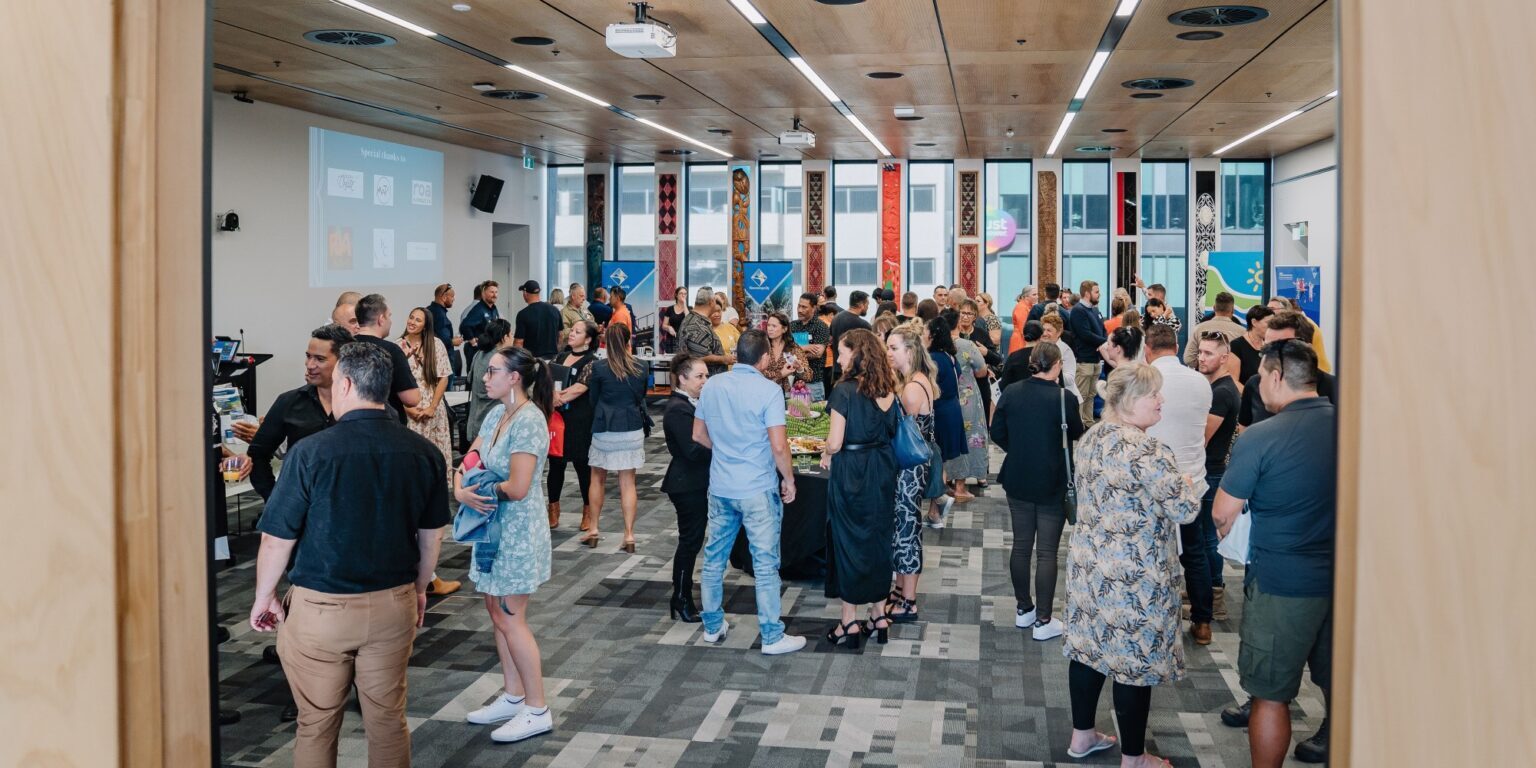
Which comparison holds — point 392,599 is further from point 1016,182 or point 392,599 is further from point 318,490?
point 1016,182

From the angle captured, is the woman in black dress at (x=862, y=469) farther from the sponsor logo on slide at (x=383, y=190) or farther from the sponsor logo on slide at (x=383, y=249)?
the sponsor logo on slide at (x=383, y=190)

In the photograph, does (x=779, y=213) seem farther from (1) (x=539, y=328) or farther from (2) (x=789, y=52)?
(2) (x=789, y=52)

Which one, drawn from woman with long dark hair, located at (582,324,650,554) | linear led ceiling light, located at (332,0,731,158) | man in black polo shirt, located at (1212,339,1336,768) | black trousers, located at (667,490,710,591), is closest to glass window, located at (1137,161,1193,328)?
linear led ceiling light, located at (332,0,731,158)

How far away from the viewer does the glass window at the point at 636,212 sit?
2012 centimetres

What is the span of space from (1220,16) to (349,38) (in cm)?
619

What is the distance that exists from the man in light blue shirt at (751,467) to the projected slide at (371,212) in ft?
30.6

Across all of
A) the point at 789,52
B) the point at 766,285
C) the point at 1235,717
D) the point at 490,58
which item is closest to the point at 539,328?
the point at 490,58

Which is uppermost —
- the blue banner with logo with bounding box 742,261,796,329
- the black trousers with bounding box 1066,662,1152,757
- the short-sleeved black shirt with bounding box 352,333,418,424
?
the blue banner with logo with bounding box 742,261,796,329

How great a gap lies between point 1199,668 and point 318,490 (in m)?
3.89

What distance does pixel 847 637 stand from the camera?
18.7 ft

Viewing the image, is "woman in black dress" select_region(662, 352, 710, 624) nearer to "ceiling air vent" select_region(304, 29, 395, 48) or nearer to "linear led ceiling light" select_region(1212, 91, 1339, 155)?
"ceiling air vent" select_region(304, 29, 395, 48)

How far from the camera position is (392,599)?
11.3 feet

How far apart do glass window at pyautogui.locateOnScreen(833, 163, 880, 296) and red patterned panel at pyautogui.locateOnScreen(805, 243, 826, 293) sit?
8.4 inches

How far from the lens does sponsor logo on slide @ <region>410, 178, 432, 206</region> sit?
1531 centimetres
